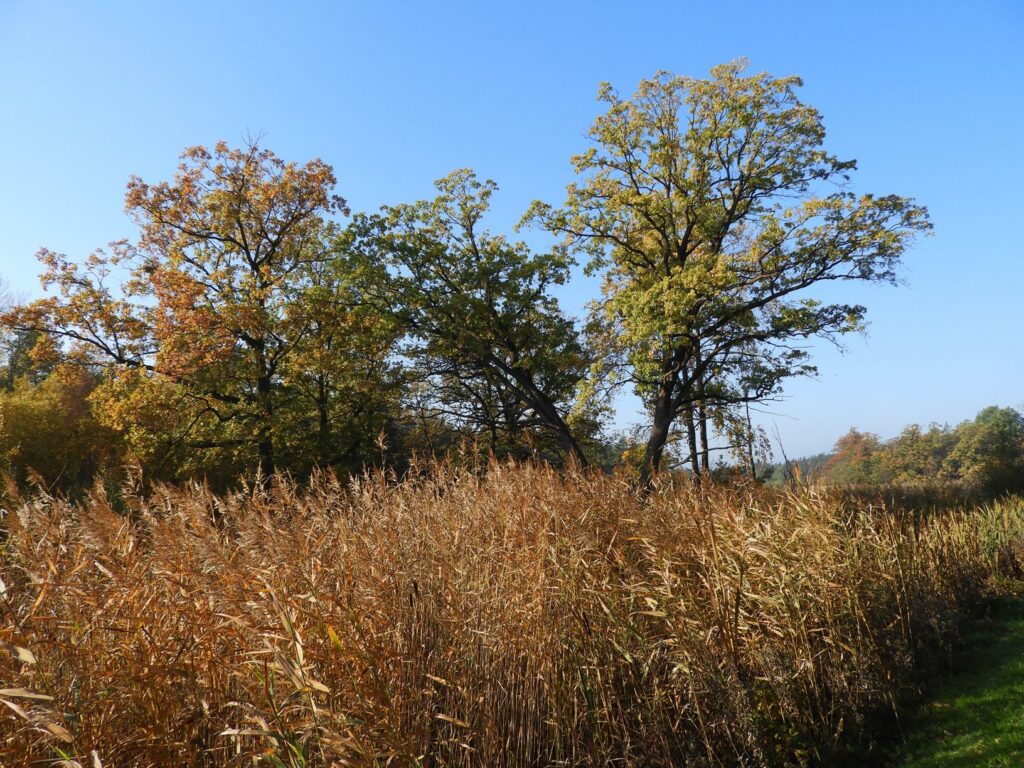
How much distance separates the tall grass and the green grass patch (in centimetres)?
27

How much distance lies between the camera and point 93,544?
3.16 meters

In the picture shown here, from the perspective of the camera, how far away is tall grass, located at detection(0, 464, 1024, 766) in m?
2.45

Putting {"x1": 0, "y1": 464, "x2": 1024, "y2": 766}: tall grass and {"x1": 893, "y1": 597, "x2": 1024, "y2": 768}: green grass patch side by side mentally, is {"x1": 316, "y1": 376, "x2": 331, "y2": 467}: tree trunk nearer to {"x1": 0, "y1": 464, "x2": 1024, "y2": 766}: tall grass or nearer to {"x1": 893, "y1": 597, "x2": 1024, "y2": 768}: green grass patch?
{"x1": 0, "y1": 464, "x2": 1024, "y2": 766}: tall grass

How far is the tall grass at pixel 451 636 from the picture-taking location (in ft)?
8.04

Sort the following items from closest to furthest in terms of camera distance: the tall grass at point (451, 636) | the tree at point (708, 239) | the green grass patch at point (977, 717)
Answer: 1. the tall grass at point (451, 636)
2. the green grass patch at point (977, 717)
3. the tree at point (708, 239)

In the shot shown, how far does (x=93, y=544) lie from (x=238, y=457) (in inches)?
563

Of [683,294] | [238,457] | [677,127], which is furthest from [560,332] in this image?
[238,457]

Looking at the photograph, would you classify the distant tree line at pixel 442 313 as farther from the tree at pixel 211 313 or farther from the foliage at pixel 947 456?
the foliage at pixel 947 456

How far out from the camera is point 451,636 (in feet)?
10.2

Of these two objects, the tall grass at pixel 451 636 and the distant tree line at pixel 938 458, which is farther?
the distant tree line at pixel 938 458

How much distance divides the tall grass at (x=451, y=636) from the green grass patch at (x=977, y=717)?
0.88 feet

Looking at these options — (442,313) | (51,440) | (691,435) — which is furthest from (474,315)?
(51,440)

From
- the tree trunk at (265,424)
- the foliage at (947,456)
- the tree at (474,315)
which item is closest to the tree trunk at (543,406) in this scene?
the tree at (474,315)

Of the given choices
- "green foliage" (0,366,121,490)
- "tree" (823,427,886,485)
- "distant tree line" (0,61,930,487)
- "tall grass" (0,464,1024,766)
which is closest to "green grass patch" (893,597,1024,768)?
"tall grass" (0,464,1024,766)
